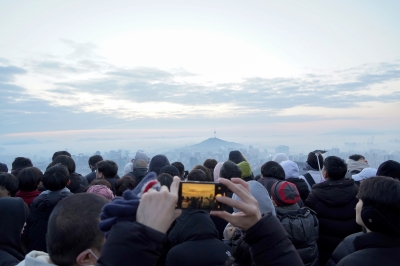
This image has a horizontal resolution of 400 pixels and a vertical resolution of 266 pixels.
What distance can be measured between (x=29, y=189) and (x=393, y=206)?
5.35m

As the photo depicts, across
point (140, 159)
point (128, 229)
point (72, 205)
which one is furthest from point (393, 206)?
point (140, 159)

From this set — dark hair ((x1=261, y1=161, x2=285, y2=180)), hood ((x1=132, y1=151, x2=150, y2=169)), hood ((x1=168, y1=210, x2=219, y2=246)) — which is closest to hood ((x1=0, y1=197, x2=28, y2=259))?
hood ((x1=168, y1=210, x2=219, y2=246))

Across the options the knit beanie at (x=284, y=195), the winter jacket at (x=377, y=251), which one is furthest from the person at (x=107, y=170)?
the winter jacket at (x=377, y=251)

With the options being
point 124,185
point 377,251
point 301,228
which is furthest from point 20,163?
point 377,251

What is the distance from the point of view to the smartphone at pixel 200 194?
68.2 inches

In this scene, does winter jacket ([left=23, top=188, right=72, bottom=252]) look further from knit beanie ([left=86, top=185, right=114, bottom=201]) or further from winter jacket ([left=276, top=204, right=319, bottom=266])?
winter jacket ([left=276, top=204, right=319, bottom=266])

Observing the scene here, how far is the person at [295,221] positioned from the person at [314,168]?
2.61 meters

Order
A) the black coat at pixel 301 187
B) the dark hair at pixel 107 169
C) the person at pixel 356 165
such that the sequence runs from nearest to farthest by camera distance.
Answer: the black coat at pixel 301 187
the dark hair at pixel 107 169
the person at pixel 356 165

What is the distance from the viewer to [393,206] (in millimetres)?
2584

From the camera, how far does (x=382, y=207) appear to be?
2.62 metres

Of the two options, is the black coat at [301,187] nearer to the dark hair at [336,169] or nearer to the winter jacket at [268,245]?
the dark hair at [336,169]

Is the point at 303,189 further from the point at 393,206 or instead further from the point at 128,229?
the point at 128,229

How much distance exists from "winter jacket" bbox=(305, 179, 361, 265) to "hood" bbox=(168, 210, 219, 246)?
1875mm

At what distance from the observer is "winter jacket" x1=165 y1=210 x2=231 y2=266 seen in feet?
12.7
